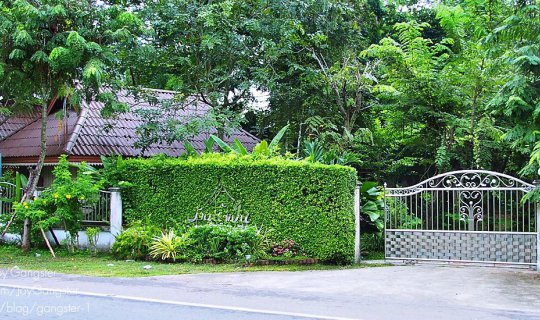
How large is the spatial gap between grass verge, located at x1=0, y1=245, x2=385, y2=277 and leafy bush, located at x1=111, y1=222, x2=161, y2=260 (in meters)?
0.30

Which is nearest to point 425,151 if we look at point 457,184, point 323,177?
point 457,184

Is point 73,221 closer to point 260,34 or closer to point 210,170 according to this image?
point 210,170

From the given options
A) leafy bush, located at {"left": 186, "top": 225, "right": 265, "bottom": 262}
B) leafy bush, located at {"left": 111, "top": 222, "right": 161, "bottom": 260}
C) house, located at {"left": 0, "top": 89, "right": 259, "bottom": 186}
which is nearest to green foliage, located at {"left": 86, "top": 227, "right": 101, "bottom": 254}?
leafy bush, located at {"left": 111, "top": 222, "right": 161, "bottom": 260}

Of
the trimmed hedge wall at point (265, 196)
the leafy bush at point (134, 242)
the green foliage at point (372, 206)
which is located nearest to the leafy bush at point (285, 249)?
the trimmed hedge wall at point (265, 196)

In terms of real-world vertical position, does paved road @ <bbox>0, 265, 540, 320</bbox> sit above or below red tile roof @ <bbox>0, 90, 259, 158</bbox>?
below

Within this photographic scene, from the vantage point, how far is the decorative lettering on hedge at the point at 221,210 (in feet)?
45.9

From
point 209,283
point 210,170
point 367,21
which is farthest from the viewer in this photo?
point 367,21

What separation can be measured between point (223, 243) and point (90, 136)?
26.0 ft

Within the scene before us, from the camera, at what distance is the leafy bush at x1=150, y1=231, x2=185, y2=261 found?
44.3 feet

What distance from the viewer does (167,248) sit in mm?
13555

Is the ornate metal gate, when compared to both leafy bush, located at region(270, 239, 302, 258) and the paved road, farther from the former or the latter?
leafy bush, located at region(270, 239, 302, 258)

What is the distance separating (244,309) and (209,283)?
9.31 feet

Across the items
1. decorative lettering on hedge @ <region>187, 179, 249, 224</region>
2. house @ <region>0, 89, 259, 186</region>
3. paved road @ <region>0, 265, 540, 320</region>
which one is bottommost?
paved road @ <region>0, 265, 540, 320</region>

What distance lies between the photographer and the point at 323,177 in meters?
13.2
